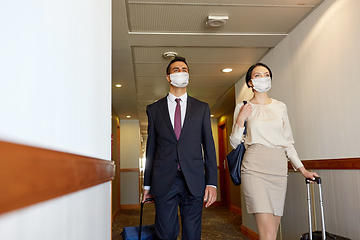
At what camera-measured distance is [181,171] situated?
1.95 metres

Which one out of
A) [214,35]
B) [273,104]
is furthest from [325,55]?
[214,35]

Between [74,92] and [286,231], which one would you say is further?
[286,231]

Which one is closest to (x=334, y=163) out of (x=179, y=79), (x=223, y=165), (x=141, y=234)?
(x=179, y=79)

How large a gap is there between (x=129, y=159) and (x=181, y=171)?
6.88m

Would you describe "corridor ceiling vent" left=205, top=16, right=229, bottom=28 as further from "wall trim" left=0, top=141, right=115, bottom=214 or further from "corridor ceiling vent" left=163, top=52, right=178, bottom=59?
"wall trim" left=0, top=141, right=115, bottom=214

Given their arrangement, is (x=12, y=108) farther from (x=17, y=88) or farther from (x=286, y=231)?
(x=286, y=231)

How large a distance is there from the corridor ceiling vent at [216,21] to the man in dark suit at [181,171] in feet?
3.63

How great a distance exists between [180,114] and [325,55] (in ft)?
4.56

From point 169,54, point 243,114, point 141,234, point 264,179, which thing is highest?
point 169,54

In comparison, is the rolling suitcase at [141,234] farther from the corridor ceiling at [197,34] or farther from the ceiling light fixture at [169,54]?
the ceiling light fixture at [169,54]

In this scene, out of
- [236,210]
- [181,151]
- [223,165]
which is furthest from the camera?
[223,165]

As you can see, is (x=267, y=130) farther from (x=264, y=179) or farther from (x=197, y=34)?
(x=197, y=34)

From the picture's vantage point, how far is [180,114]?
2.07 metres

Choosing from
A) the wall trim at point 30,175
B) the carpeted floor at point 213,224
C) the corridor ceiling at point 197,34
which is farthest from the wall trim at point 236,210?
the wall trim at point 30,175
